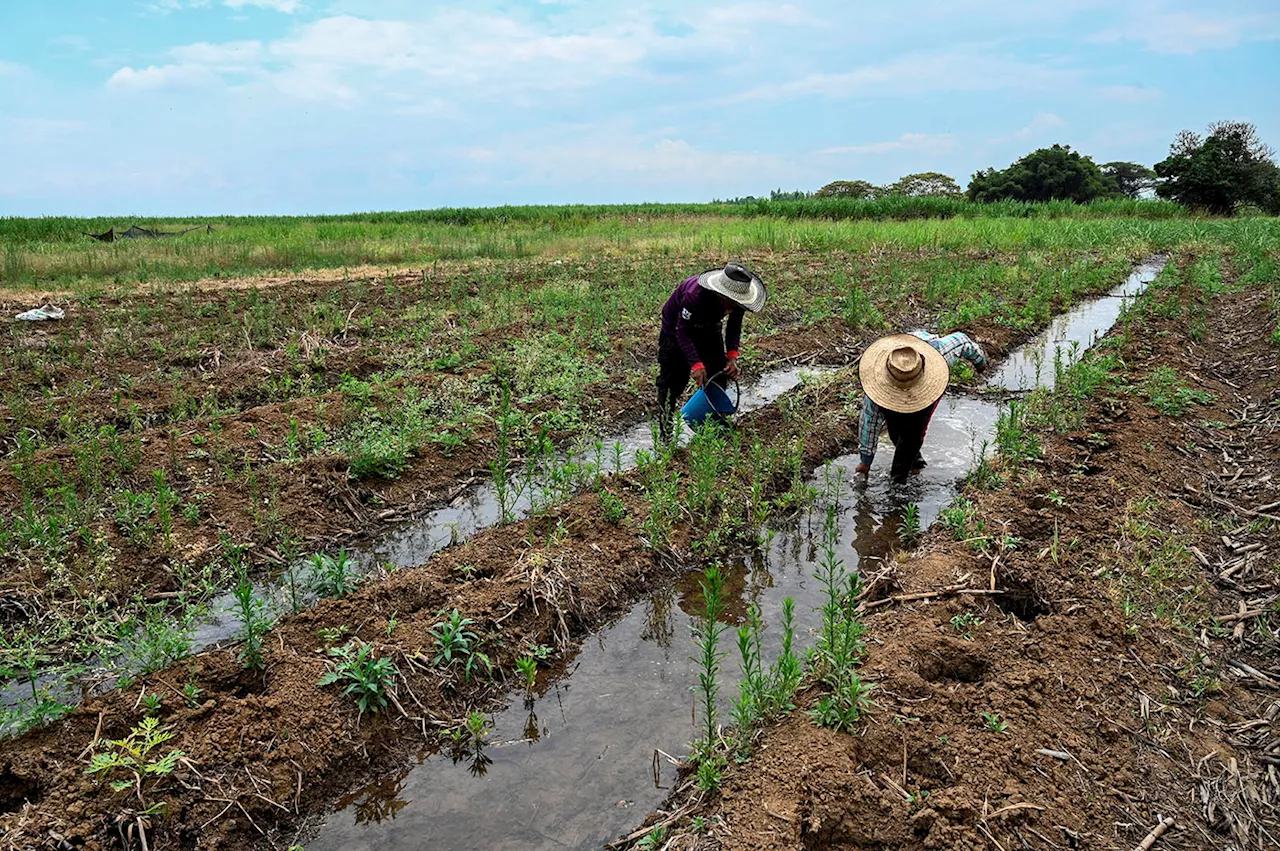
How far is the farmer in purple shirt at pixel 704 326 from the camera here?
5.59m

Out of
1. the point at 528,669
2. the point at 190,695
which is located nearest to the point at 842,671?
the point at 528,669

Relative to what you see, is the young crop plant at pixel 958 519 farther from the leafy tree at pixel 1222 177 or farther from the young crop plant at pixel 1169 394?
the leafy tree at pixel 1222 177

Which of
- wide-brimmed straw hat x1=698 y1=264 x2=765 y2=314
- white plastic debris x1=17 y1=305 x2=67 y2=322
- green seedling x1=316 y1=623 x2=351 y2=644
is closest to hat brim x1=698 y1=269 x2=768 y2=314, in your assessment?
wide-brimmed straw hat x1=698 y1=264 x2=765 y2=314

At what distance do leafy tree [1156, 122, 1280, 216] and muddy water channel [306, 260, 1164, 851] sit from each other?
4350 cm

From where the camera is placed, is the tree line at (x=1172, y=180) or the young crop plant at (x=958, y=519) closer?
the young crop plant at (x=958, y=519)

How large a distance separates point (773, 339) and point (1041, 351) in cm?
342

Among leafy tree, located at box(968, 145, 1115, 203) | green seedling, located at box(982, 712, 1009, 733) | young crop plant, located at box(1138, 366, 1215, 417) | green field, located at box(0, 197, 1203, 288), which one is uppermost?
leafy tree, located at box(968, 145, 1115, 203)

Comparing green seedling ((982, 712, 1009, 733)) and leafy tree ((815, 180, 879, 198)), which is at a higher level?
leafy tree ((815, 180, 879, 198))

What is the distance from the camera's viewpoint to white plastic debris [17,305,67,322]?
1052cm

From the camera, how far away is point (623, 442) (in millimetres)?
6809

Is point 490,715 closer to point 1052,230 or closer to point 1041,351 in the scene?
point 1041,351

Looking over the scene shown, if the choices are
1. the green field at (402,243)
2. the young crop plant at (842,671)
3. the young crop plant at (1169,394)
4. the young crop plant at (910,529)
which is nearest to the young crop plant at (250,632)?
the young crop plant at (842,671)

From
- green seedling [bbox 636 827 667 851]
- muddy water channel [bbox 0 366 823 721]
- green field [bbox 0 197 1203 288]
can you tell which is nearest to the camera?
green seedling [bbox 636 827 667 851]

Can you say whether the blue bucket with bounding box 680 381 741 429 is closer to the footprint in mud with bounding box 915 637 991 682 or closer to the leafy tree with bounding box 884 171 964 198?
the footprint in mud with bounding box 915 637 991 682
